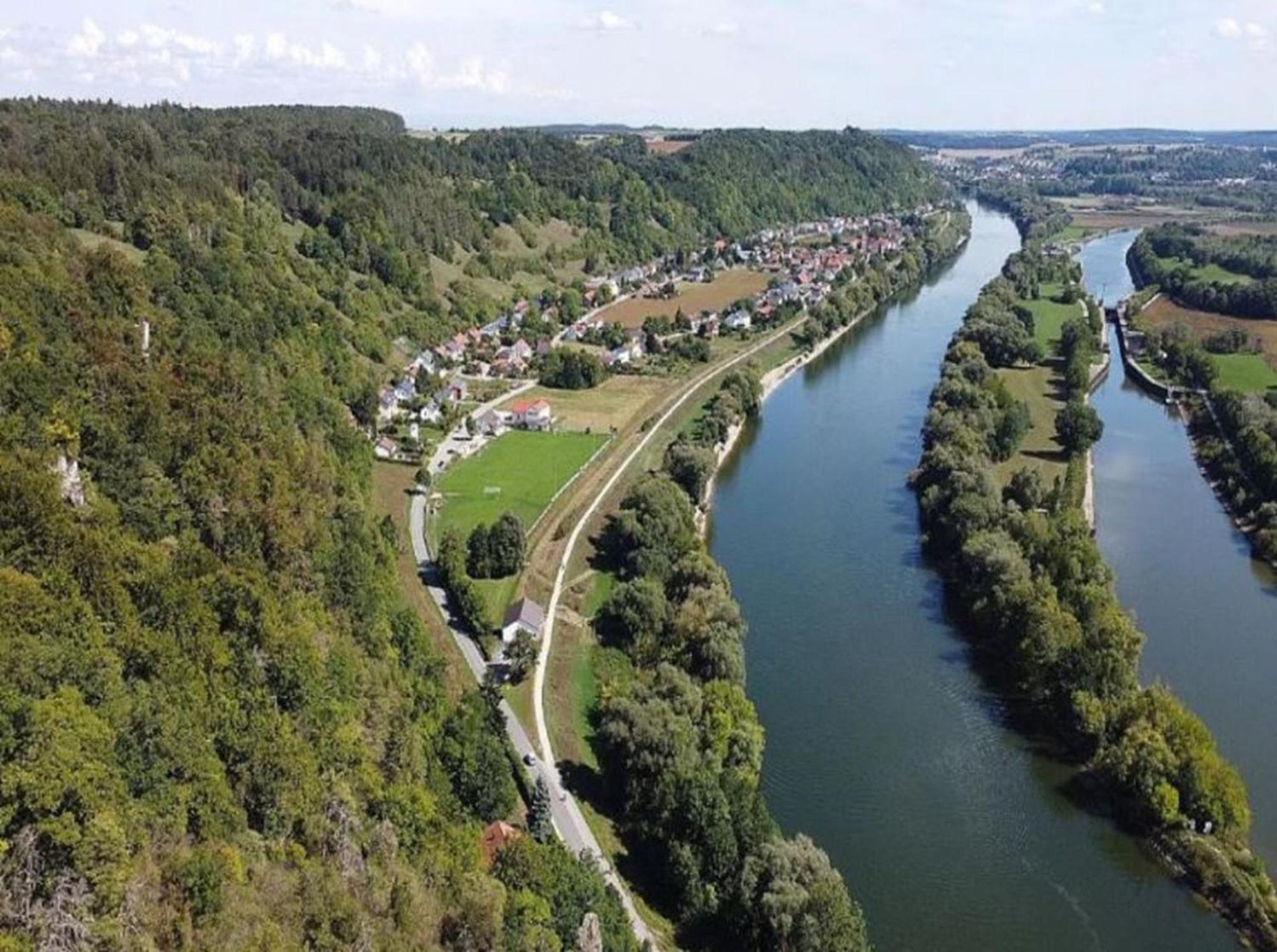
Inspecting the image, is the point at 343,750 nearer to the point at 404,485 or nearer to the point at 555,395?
the point at 404,485

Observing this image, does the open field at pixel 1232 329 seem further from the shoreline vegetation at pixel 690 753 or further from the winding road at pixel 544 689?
the shoreline vegetation at pixel 690 753

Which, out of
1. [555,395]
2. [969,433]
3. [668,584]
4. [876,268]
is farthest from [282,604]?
[876,268]

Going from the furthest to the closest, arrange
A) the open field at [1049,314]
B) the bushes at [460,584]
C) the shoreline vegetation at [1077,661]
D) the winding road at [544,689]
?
1. the open field at [1049,314]
2. the bushes at [460,584]
3. the shoreline vegetation at [1077,661]
4. the winding road at [544,689]

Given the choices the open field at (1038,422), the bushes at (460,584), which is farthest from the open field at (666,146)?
the bushes at (460,584)

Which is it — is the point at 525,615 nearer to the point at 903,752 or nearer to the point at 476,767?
the point at 476,767

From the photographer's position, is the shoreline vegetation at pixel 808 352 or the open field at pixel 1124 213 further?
the open field at pixel 1124 213

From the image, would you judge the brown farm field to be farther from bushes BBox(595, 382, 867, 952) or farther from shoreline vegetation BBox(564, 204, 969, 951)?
bushes BBox(595, 382, 867, 952)
